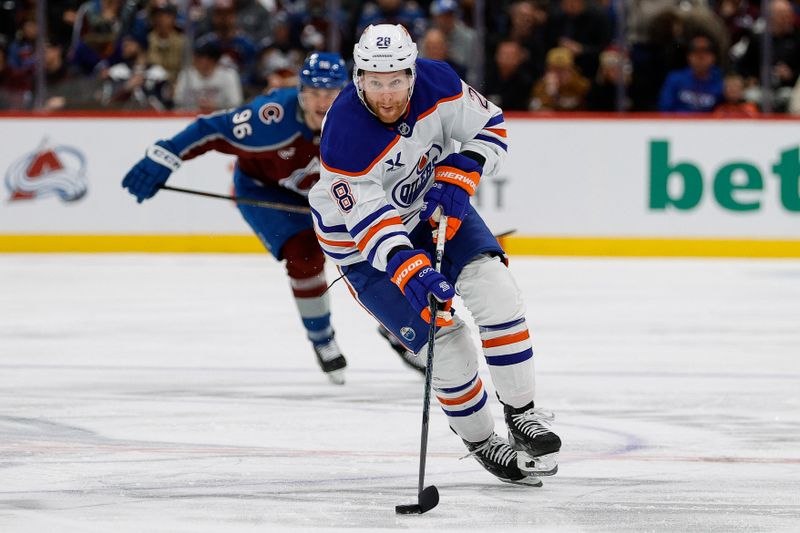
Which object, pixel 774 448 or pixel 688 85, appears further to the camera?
pixel 688 85

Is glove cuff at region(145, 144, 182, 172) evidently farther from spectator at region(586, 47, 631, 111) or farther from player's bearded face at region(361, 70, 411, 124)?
spectator at region(586, 47, 631, 111)

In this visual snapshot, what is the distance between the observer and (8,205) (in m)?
10.4

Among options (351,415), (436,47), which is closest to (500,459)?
(351,415)

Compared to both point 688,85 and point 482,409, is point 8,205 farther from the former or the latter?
point 482,409

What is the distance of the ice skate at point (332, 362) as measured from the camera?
567 cm

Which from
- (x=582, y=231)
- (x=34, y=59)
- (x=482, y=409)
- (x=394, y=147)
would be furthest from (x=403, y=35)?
(x=34, y=59)

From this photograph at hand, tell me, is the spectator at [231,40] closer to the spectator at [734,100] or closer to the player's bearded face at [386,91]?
the spectator at [734,100]

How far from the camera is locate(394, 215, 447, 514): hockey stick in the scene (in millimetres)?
3508

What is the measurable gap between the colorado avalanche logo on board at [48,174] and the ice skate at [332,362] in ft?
16.9

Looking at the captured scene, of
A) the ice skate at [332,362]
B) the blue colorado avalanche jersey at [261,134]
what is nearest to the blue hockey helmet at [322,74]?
the blue colorado avalanche jersey at [261,134]

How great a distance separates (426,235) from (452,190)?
241 mm

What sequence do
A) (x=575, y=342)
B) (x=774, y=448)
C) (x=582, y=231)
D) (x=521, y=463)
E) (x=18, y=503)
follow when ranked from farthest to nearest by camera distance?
(x=582, y=231) < (x=575, y=342) < (x=774, y=448) < (x=521, y=463) < (x=18, y=503)

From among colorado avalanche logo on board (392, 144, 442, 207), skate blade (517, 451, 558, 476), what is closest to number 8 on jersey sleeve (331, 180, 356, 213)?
colorado avalanche logo on board (392, 144, 442, 207)

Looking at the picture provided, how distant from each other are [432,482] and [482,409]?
23 centimetres
